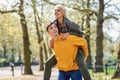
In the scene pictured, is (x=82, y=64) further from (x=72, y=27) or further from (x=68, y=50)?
(x=72, y=27)

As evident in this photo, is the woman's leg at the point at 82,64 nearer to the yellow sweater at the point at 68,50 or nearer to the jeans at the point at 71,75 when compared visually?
the yellow sweater at the point at 68,50

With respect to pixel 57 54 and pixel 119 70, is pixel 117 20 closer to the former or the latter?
pixel 119 70

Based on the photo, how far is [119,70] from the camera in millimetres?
18656

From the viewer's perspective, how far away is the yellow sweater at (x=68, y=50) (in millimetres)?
5574

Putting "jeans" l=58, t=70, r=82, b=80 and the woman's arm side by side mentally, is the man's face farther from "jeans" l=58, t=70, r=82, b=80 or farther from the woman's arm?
"jeans" l=58, t=70, r=82, b=80

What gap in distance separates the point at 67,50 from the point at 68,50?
2 centimetres

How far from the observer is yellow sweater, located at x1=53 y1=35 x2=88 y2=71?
5574 millimetres

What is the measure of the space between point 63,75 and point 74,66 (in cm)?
24

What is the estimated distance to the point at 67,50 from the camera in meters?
5.61

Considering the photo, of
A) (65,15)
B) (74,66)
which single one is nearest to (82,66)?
(74,66)

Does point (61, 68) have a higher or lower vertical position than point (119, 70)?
higher

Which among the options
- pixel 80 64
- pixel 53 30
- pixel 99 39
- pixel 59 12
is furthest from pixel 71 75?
pixel 99 39

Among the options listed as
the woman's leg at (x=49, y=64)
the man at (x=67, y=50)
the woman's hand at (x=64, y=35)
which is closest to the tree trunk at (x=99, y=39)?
the woman's leg at (x=49, y=64)

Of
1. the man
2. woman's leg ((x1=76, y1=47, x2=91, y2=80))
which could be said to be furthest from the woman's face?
woman's leg ((x1=76, y1=47, x2=91, y2=80))
